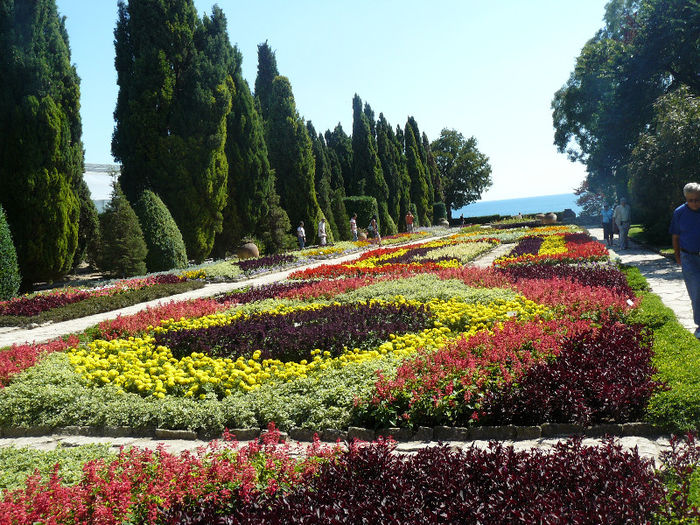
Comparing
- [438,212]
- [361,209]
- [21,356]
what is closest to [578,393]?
[21,356]

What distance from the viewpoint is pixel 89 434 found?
17.0 feet

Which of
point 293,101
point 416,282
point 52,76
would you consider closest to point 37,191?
point 52,76

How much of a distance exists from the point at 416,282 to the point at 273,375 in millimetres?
6262

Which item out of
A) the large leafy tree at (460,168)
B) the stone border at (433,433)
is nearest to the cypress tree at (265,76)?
the stone border at (433,433)

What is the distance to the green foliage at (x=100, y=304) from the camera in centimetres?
1080

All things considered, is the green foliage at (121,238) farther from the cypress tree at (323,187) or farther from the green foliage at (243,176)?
the cypress tree at (323,187)

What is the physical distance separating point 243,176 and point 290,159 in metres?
5.16

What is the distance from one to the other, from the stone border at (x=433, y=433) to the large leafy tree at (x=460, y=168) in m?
62.4

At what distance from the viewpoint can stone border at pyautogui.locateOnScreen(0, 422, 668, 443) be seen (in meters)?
4.11

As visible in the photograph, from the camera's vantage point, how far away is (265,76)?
3120 centimetres

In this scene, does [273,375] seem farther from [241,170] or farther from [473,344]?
[241,170]

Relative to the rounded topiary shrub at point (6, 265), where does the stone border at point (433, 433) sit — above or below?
below

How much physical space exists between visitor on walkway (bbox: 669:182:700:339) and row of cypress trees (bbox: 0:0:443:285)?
15618mm

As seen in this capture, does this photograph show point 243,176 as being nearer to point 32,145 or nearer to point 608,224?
point 32,145
